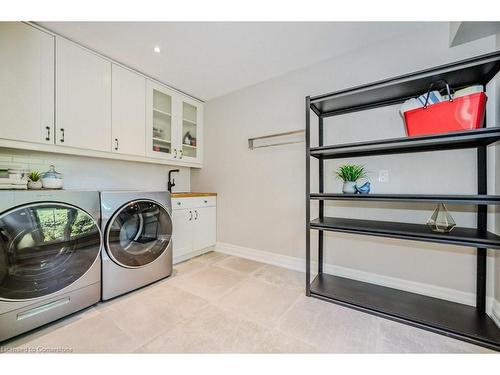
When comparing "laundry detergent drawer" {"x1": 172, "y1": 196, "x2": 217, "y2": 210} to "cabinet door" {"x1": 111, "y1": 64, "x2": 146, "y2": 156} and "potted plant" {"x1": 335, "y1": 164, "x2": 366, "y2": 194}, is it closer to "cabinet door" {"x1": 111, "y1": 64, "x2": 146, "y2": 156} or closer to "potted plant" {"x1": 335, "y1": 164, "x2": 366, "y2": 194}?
"cabinet door" {"x1": 111, "y1": 64, "x2": 146, "y2": 156}

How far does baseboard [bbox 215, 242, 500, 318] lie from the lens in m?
1.50

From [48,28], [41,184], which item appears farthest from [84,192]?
[48,28]

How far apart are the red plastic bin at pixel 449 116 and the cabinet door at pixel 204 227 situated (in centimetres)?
226

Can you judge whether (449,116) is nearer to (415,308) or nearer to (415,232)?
(415,232)

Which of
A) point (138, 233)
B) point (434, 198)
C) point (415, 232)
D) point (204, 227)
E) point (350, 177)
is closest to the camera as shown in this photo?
point (434, 198)

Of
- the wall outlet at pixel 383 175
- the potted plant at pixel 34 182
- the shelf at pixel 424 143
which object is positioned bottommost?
the potted plant at pixel 34 182

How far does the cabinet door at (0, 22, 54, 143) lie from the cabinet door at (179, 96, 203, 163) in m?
1.25

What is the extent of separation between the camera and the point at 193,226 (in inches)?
99.7

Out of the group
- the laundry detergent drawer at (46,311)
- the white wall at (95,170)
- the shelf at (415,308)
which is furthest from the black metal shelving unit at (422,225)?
the white wall at (95,170)

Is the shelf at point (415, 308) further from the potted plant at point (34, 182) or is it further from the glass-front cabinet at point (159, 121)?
the potted plant at point (34, 182)

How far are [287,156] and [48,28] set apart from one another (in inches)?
90.8

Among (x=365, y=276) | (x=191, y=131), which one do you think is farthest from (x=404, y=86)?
(x=191, y=131)

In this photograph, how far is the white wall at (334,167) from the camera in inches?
60.6

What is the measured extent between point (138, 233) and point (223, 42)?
1.83 m
